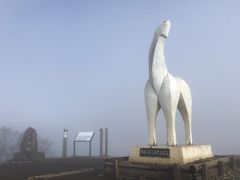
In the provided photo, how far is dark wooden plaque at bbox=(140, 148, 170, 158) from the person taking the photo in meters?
10.7

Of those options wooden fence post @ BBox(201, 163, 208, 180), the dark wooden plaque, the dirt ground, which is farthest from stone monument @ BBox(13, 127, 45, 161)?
wooden fence post @ BBox(201, 163, 208, 180)

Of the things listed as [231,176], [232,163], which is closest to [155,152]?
[231,176]

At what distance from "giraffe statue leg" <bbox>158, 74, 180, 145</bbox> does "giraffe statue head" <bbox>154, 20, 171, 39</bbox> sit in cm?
190

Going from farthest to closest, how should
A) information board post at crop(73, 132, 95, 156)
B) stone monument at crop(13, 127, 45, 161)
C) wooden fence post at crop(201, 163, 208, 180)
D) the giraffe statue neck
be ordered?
information board post at crop(73, 132, 95, 156) → stone monument at crop(13, 127, 45, 161) → the giraffe statue neck → wooden fence post at crop(201, 163, 208, 180)

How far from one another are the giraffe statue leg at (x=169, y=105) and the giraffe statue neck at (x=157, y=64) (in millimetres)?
285

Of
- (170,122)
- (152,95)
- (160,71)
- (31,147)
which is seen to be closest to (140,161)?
(170,122)

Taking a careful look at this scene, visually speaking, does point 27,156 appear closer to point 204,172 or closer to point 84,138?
point 84,138

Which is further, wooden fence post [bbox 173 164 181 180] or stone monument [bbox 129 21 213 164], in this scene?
stone monument [bbox 129 21 213 164]

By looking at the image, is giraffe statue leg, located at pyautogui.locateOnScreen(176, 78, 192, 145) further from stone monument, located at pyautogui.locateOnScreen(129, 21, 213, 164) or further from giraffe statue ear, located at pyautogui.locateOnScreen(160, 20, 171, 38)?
giraffe statue ear, located at pyautogui.locateOnScreen(160, 20, 171, 38)

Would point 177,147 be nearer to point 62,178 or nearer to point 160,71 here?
point 160,71

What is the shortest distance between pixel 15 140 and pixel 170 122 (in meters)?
42.1

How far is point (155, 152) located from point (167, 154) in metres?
0.51

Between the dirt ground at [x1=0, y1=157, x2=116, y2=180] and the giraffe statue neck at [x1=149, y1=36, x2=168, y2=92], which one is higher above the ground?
the giraffe statue neck at [x1=149, y1=36, x2=168, y2=92]

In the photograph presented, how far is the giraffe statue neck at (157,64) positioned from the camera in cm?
1155
